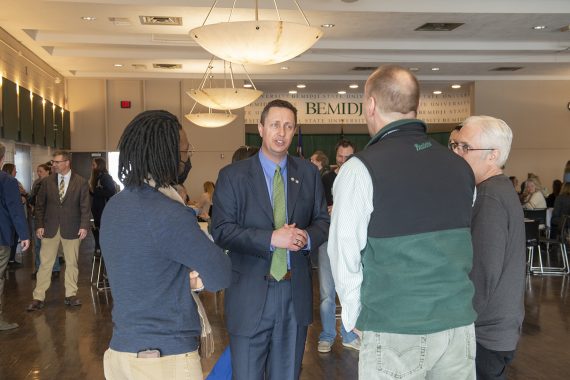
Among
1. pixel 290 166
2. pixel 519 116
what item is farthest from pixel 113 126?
pixel 290 166

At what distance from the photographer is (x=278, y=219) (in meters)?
2.92

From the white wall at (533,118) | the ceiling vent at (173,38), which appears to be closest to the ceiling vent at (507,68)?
the white wall at (533,118)

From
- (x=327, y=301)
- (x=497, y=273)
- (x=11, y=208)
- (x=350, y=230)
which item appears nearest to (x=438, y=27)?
(x=327, y=301)

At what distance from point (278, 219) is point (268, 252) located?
0.19 m

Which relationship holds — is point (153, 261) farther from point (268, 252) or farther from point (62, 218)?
point (62, 218)

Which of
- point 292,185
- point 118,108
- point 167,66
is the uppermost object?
point 167,66

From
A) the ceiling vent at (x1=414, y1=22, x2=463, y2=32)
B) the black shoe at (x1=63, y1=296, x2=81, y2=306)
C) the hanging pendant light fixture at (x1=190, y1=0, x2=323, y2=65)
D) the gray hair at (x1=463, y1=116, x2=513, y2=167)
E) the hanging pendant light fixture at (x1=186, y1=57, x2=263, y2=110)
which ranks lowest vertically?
the black shoe at (x1=63, y1=296, x2=81, y2=306)

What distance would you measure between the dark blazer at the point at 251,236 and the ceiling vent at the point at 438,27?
27.8 ft

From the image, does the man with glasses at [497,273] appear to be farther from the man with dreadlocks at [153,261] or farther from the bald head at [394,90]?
the man with dreadlocks at [153,261]

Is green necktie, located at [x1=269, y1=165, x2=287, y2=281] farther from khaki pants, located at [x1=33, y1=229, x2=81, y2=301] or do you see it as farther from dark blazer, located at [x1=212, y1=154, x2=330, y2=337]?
khaki pants, located at [x1=33, y1=229, x2=81, y2=301]

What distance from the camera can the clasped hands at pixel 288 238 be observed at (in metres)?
2.71

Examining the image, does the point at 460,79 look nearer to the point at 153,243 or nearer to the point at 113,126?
the point at 113,126

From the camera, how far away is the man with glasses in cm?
235

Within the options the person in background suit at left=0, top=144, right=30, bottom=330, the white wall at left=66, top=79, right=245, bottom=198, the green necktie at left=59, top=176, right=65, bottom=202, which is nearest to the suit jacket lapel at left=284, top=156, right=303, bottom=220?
the person in background suit at left=0, top=144, right=30, bottom=330
